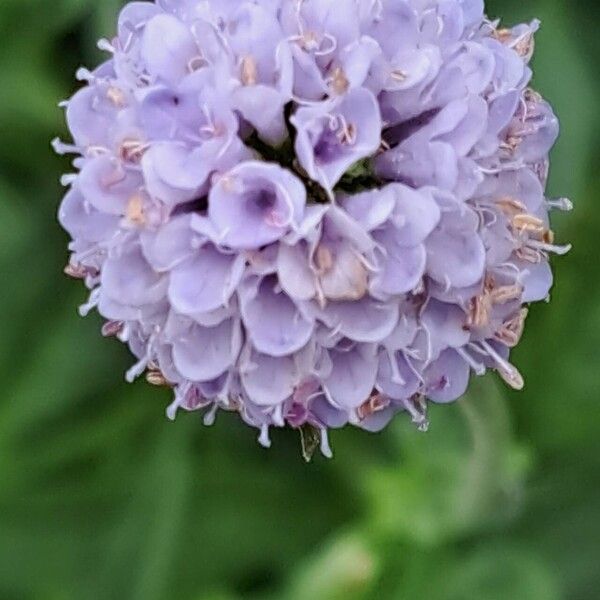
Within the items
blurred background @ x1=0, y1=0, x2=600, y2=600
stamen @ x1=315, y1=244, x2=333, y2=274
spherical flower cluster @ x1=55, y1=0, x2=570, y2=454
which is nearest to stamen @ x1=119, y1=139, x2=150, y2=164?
spherical flower cluster @ x1=55, y1=0, x2=570, y2=454

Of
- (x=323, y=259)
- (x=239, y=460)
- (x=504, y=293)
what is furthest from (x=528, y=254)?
(x=239, y=460)

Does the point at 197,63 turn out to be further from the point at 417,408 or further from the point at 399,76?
the point at 417,408

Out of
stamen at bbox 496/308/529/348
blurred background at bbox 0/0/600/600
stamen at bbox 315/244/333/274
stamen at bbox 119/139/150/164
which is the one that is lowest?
blurred background at bbox 0/0/600/600

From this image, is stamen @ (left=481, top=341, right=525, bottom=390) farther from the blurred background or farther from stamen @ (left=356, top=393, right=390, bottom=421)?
the blurred background

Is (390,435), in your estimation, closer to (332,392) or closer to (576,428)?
(576,428)

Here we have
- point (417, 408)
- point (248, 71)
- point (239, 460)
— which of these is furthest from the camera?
point (239, 460)

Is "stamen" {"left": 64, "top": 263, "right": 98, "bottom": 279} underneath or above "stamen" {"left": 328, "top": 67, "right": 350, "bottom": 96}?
underneath

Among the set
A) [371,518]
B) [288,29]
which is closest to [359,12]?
[288,29]
